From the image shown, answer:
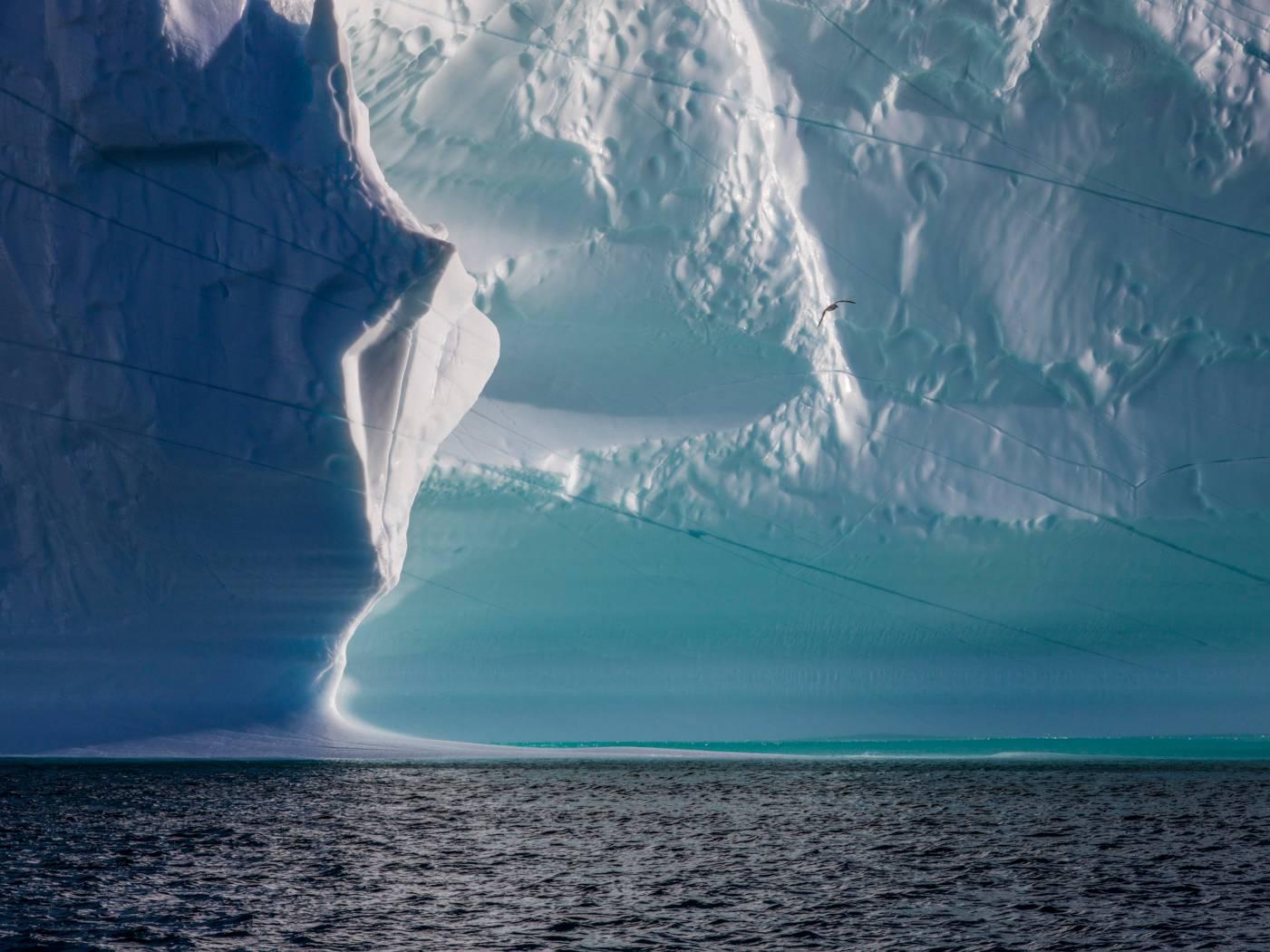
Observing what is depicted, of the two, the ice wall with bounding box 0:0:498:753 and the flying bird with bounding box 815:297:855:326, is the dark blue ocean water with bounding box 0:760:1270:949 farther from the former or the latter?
the flying bird with bounding box 815:297:855:326

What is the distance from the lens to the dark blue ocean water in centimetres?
816

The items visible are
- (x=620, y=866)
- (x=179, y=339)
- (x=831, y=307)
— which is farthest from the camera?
(x=831, y=307)

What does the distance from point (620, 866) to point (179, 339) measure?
26.8 feet

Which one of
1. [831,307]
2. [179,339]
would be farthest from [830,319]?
[179,339]

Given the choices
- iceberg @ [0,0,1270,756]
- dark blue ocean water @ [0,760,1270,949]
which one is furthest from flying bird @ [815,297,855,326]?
dark blue ocean water @ [0,760,1270,949]

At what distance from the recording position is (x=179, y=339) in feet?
50.3

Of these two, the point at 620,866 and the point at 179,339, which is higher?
the point at 179,339

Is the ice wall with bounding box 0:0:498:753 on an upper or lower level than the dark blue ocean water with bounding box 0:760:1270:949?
upper

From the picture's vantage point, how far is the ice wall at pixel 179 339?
14906mm

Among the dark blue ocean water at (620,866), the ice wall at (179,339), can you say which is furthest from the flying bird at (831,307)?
the dark blue ocean water at (620,866)

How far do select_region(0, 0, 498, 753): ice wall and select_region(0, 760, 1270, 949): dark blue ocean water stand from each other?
2260mm

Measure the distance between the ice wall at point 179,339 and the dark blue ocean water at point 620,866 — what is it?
2.26 metres

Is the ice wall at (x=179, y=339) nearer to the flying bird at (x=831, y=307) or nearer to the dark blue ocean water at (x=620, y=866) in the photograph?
the dark blue ocean water at (x=620, y=866)

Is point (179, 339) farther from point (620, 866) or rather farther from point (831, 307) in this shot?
point (831, 307)
